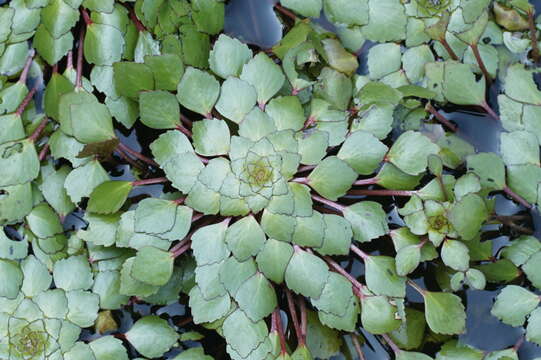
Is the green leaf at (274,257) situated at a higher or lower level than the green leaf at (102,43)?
lower

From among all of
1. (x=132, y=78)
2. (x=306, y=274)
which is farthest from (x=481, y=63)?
(x=132, y=78)

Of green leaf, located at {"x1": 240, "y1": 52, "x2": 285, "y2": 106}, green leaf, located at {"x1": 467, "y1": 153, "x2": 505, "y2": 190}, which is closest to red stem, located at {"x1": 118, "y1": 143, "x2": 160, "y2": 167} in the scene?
green leaf, located at {"x1": 240, "y1": 52, "x2": 285, "y2": 106}

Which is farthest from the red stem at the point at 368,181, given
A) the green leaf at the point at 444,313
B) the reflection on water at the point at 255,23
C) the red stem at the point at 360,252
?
the reflection on water at the point at 255,23

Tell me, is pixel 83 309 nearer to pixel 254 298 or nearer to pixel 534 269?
pixel 254 298

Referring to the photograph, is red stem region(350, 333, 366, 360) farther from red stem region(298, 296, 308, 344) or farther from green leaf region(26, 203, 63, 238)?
green leaf region(26, 203, 63, 238)

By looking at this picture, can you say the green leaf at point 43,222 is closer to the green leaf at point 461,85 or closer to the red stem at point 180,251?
the red stem at point 180,251

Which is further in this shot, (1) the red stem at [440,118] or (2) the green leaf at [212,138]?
(1) the red stem at [440,118]
